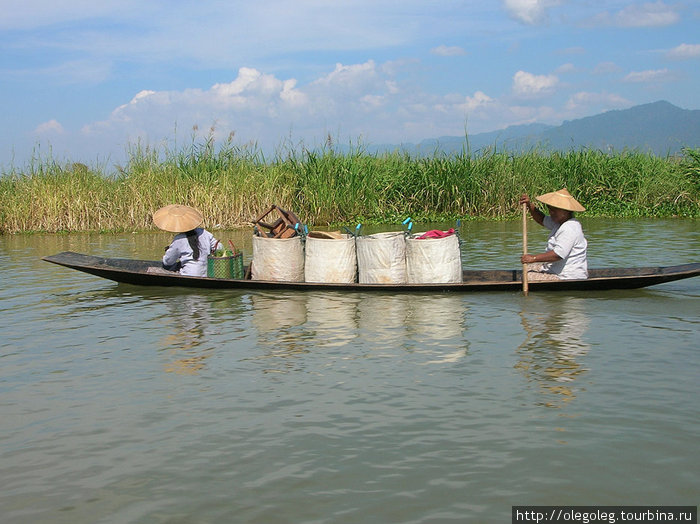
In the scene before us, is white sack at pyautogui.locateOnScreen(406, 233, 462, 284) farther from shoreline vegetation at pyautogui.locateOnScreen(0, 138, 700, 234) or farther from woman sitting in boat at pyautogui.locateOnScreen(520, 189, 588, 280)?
shoreline vegetation at pyautogui.locateOnScreen(0, 138, 700, 234)

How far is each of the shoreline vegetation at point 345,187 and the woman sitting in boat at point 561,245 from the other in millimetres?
8821

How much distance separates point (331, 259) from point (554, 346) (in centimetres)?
326

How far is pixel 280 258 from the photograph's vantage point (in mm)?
8656

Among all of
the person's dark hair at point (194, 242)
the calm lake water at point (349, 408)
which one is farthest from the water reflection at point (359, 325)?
the person's dark hair at point (194, 242)

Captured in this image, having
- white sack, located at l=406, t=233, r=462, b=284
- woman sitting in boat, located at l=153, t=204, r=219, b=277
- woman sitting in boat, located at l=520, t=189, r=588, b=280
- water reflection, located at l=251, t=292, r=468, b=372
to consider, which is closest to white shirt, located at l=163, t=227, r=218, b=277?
woman sitting in boat, located at l=153, t=204, r=219, b=277

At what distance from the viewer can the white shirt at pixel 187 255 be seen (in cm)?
875

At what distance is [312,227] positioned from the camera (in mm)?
16375

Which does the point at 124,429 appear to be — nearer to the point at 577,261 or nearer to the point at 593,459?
the point at 593,459

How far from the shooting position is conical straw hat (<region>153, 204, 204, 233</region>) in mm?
8289

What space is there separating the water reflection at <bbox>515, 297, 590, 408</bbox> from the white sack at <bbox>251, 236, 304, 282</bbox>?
2.66 m

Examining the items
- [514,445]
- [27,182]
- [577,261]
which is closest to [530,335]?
[577,261]

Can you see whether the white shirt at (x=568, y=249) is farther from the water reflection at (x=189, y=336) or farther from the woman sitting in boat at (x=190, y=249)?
the woman sitting in boat at (x=190, y=249)

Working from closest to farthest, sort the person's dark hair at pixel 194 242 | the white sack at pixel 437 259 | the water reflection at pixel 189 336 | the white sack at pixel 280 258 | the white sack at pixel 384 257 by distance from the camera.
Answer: the water reflection at pixel 189 336 → the white sack at pixel 437 259 → the white sack at pixel 384 257 → the white sack at pixel 280 258 → the person's dark hair at pixel 194 242

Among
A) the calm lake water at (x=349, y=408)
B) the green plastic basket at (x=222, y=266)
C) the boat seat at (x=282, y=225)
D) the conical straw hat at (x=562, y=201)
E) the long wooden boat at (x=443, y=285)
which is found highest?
the conical straw hat at (x=562, y=201)
